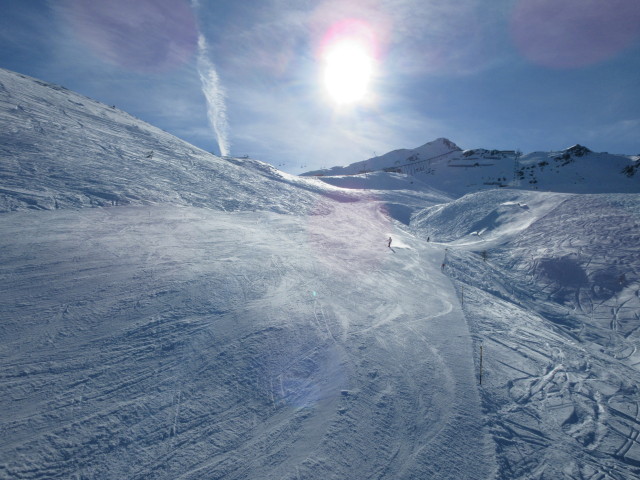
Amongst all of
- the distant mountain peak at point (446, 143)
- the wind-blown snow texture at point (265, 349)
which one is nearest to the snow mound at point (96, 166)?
the wind-blown snow texture at point (265, 349)

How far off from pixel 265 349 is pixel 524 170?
40.3 meters

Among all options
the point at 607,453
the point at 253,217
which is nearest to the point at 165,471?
the point at 607,453

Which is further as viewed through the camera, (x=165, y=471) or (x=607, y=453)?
(x=607, y=453)

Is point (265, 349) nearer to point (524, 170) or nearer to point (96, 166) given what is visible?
point (96, 166)

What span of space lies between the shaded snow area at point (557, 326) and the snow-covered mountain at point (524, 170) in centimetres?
1313

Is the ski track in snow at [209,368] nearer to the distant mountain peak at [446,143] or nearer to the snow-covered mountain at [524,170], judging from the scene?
the snow-covered mountain at [524,170]

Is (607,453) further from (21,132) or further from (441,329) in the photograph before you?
(21,132)

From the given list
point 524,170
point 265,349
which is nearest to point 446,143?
point 524,170

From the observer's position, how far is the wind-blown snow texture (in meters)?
3.07

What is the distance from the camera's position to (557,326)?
8.41 m

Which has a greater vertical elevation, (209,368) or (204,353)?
(204,353)

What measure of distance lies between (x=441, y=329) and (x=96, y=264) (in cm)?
658

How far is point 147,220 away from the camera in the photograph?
8.18 meters

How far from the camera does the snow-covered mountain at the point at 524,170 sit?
2788 cm
